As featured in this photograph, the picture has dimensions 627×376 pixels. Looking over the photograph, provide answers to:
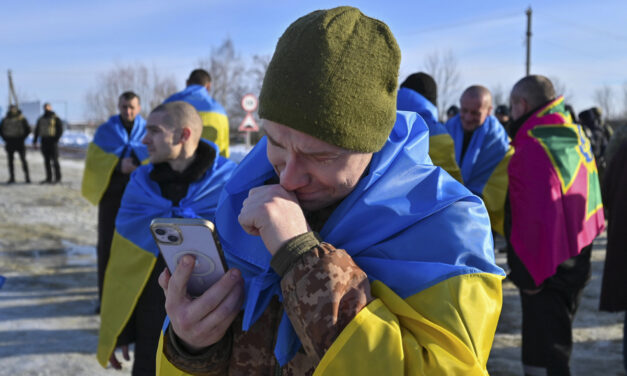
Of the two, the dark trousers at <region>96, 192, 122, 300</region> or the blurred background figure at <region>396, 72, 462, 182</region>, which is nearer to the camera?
the blurred background figure at <region>396, 72, 462, 182</region>

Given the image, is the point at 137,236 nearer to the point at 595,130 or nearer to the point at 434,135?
the point at 434,135

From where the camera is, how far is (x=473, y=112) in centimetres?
575

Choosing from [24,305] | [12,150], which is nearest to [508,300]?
[24,305]

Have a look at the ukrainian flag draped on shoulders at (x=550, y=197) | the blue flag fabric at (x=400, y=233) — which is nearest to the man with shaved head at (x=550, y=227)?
the ukrainian flag draped on shoulders at (x=550, y=197)

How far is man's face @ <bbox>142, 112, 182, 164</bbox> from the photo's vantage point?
3354 mm

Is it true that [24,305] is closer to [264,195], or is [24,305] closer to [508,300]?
[508,300]

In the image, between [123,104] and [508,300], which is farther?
[508,300]

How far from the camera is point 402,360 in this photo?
3.93 ft

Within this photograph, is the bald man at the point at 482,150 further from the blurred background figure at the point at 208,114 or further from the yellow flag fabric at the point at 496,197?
the blurred background figure at the point at 208,114

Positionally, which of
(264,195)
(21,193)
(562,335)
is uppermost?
(264,195)

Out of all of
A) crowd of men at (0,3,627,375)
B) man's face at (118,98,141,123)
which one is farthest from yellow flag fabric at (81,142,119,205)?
crowd of men at (0,3,627,375)

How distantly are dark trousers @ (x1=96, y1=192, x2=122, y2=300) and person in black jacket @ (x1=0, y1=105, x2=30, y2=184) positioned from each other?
10670mm

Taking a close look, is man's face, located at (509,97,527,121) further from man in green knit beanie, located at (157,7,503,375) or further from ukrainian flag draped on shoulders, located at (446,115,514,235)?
man in green knit beanie, located at (157,7,503,375)

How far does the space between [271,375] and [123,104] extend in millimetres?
5539
